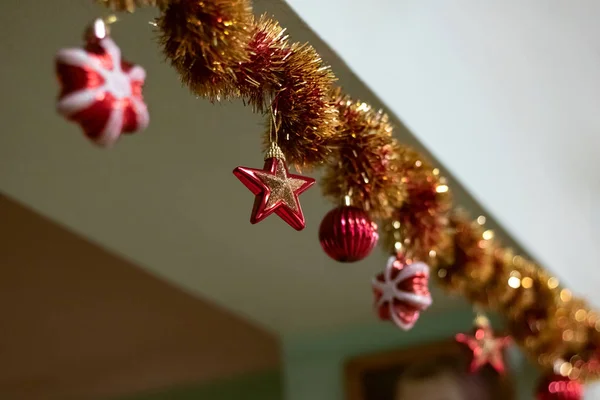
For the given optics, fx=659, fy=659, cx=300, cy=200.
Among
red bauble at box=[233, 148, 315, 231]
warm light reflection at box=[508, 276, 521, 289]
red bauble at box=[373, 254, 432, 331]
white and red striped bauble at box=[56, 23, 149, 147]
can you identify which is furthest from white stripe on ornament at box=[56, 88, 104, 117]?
warm light reflection at box=[508, 276, 521, 289]

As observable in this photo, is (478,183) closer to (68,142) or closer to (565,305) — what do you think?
(565,305)

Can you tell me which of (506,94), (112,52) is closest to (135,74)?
(112,52)

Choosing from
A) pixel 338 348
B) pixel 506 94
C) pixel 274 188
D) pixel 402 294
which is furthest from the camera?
pixel 338 348

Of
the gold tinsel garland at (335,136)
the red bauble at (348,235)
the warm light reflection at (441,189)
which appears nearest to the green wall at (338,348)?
the gold tinsel garland at (335,136)

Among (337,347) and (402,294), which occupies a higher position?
(337,347)

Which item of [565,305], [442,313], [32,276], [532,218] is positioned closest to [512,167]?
[532,218]

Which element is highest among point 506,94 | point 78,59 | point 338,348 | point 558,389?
point 506,94

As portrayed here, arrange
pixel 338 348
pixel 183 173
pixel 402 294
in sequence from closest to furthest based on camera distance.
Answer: pixel 402 294
pixel 183 173
pixel 338 348

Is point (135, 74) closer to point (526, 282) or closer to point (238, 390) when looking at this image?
point (526, 282)

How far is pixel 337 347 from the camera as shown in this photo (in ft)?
A: 4.90

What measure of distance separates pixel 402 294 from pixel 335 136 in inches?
7.0

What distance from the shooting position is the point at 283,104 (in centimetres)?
58

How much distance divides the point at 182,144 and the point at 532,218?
677 millimetres

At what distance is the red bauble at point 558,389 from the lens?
1040 mm
